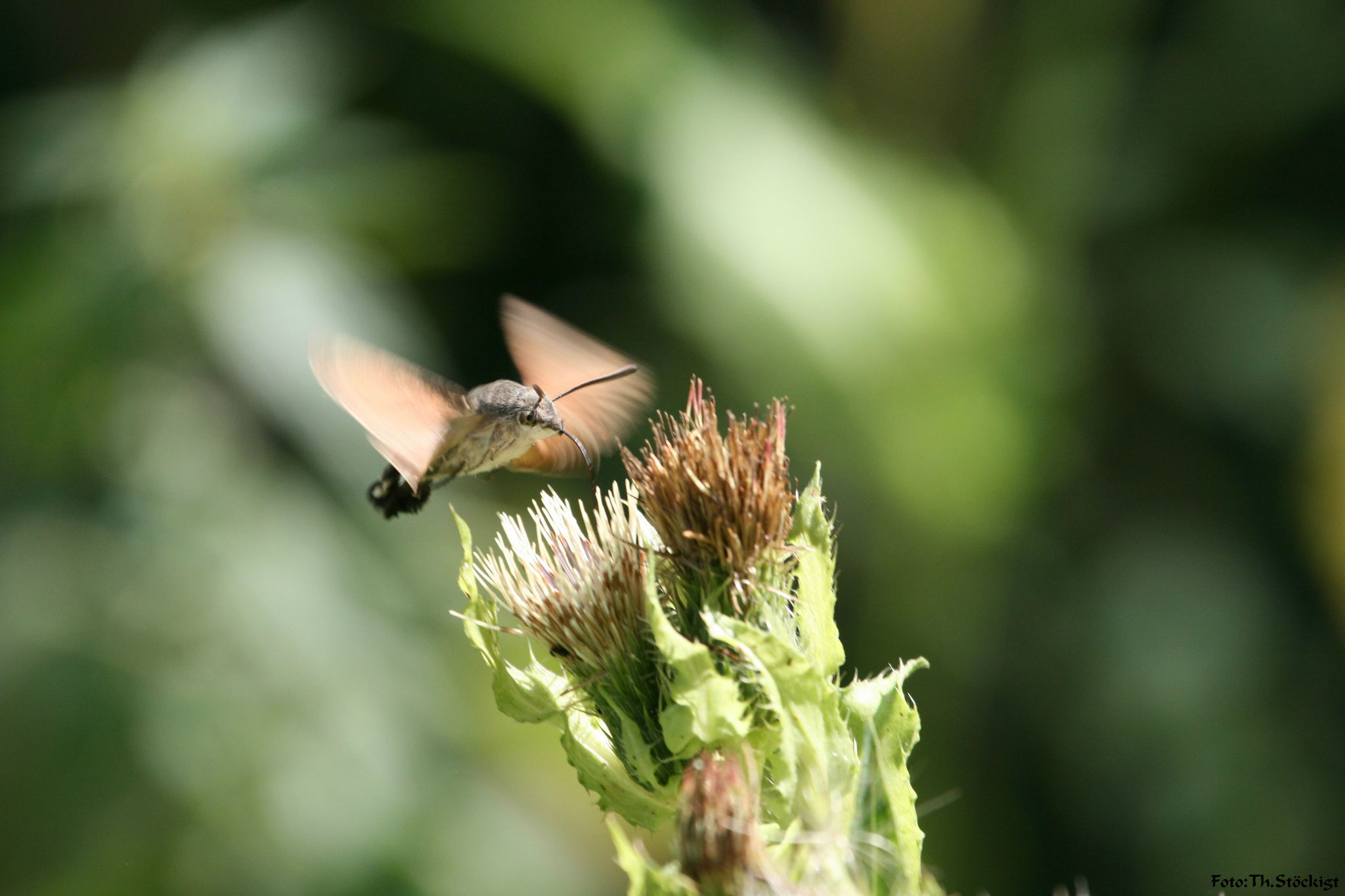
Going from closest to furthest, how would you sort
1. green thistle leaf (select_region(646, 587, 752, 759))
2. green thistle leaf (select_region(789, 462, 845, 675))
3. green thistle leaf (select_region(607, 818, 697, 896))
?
green thistle leaf (select_region(607, 818, 697, 896)) → green thistle leaf (select_region(646, 587, 752, 759)) → green thistle leaf (select_region(789, 462, 845, 675))

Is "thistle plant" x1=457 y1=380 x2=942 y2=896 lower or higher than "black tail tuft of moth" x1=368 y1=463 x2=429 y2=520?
lower

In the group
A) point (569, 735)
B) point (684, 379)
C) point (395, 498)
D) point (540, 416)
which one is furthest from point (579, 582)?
point (684, 379)

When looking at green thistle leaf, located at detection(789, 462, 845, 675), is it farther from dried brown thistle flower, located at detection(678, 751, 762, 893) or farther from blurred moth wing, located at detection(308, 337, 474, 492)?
blurred moth wing, located at detection(308, 337, 474, 492)

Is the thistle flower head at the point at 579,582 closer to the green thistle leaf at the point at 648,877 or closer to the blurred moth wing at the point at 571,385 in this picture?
the blurred moth wing at the point at 571,385

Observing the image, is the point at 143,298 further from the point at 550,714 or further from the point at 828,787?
the point at 828,787

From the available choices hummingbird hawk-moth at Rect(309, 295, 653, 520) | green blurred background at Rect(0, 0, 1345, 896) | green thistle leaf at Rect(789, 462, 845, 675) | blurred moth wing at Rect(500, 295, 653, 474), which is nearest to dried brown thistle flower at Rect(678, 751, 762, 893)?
green thistle leaf at Rect(789, 462, 845, 675)

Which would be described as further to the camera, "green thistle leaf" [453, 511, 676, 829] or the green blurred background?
the green blurred background

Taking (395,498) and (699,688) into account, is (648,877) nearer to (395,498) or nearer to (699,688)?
(699,688)
